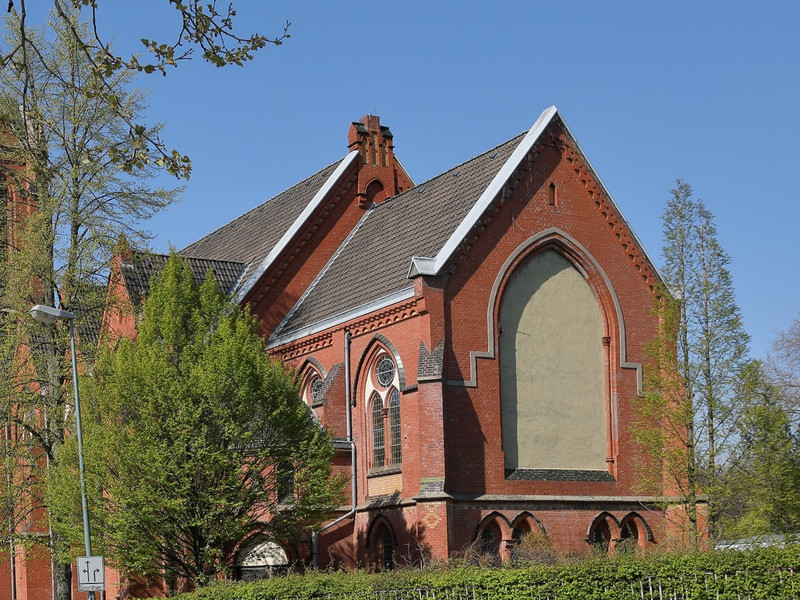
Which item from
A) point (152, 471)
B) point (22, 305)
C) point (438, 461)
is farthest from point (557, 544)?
point (22, 305)

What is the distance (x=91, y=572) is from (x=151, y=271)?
15.1 metres

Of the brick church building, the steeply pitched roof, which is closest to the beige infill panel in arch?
the brick church building

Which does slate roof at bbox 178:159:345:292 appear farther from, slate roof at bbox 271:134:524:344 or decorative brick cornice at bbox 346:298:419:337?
decorative brick cornice at bbox 346:298:419:337

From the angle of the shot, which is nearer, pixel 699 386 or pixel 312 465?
pixel 312 465

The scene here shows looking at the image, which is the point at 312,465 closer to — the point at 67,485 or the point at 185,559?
the point at 185,559

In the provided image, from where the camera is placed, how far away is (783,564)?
17594mm

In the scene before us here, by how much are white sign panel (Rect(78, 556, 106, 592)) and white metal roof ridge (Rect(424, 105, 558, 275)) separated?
10972 mm

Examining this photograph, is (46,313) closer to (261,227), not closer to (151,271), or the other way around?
(151,271)

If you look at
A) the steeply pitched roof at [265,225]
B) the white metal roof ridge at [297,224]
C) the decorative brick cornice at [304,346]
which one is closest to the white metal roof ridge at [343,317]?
the decorative brick cornice at [304,346]

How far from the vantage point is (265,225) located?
137 ft

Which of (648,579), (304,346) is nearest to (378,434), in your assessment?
(304,346)

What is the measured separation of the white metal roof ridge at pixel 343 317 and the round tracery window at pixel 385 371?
1483 millimetres

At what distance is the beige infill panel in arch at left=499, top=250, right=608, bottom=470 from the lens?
97.3 ft

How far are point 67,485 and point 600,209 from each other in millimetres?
16603
